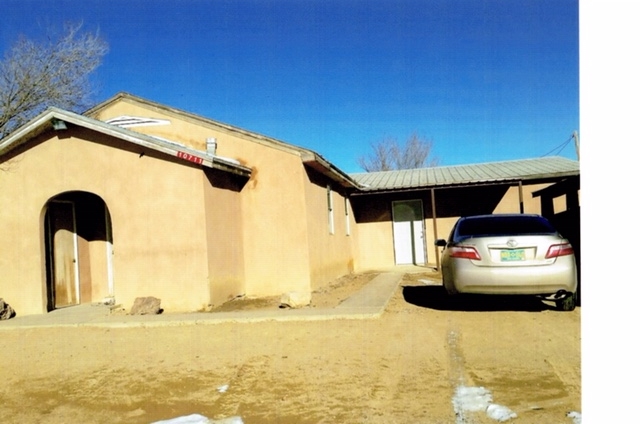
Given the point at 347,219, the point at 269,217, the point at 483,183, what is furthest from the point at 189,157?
the point at 483,183

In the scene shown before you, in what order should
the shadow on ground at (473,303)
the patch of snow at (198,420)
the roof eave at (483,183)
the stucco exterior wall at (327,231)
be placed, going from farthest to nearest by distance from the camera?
the roof eave at (483,183) → the stucco exterior wall at (327,231) → the shadow on ground at (473,303) → the patch of snow at (198,420)

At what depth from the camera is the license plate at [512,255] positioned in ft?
20.9

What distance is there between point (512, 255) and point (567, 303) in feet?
4.63

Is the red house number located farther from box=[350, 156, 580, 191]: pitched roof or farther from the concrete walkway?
box=[350, 156, 580, 191]: pitched roof

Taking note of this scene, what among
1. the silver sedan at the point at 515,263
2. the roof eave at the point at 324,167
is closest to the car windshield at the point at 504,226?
the silver sedan at the point at 515,263

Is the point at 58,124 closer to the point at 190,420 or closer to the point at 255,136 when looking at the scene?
the point at 255,136

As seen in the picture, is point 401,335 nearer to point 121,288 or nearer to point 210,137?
point 121,288

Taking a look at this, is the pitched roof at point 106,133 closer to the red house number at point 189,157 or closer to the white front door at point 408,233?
the red house number at point 189,157

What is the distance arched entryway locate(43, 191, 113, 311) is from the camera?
9812 mm

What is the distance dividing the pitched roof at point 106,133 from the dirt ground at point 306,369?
3.22 m

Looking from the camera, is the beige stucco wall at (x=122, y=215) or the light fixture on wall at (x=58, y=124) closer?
the beige stucco wall at (x=122, y=215)
